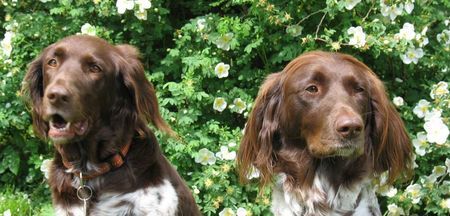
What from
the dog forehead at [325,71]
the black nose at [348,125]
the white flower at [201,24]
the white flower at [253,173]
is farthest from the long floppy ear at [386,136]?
the white flower at [201,24]

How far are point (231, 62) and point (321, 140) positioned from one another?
7.43 ft

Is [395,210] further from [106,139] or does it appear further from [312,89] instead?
[106,139]

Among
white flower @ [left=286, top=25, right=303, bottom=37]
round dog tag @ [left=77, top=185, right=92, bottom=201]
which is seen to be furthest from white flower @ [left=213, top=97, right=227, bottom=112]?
round dog tag @ [left=77, top=185, right=92, bottom=201]

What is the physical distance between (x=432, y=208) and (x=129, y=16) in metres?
2.62

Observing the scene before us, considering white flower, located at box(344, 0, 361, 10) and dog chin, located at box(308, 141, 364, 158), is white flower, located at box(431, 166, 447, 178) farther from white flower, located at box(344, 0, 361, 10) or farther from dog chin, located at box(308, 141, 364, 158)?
dog chin, located at box(308, 141, 364, 158)

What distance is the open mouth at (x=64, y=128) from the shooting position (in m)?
3.58

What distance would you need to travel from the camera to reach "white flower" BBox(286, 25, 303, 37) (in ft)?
17.5

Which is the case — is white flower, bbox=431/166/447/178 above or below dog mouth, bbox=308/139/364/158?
below

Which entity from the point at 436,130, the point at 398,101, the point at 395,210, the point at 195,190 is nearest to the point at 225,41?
the point at 195,190

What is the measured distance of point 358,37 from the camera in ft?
16.7

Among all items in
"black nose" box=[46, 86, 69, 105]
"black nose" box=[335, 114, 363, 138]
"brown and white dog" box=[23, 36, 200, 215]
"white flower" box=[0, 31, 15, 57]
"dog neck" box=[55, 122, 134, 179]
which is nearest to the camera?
"black nose" box=[335, 114, 363, 138]

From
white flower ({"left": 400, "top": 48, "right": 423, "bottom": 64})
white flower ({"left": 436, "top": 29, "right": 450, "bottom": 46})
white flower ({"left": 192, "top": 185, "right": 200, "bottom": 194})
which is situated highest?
white flower ({"left": 400, "top": 48, "right": 423, "bottom": 64})

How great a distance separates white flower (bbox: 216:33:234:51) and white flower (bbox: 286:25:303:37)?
0.41m

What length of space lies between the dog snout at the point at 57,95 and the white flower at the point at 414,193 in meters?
2.79
